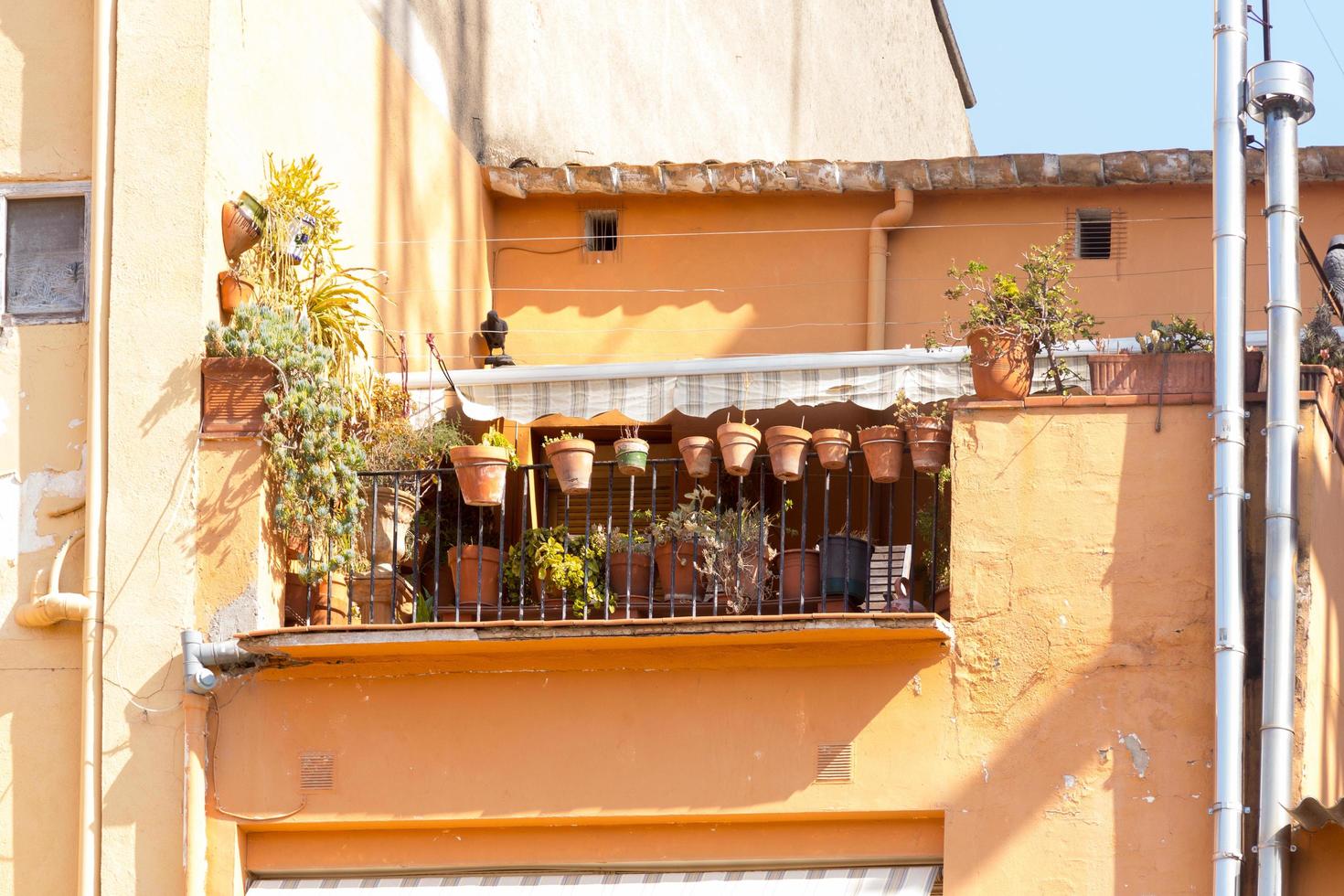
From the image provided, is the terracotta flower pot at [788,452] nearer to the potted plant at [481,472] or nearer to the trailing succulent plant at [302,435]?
the potted plant at [481,472]

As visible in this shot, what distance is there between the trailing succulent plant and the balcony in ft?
0.59

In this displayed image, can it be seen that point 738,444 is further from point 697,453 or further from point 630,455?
point 630,455

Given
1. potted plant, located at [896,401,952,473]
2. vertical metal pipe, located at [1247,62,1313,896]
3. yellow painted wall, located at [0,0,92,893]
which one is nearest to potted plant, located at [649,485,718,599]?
potted plant, located at [896,401,952,473]

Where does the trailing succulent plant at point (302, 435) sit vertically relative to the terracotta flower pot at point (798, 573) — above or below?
above

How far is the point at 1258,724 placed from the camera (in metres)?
8.88

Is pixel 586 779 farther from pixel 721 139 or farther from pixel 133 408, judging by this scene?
pixel 721 139

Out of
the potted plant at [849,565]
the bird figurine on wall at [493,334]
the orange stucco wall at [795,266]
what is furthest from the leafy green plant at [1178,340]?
the bird figurine on wall at [493,334]

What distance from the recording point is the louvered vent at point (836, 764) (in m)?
9.20

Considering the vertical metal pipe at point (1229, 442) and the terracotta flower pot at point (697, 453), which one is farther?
the terracotta flower pot at point (697, 453)

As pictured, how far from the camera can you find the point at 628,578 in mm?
9648

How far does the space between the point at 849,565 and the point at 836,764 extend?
117 cm

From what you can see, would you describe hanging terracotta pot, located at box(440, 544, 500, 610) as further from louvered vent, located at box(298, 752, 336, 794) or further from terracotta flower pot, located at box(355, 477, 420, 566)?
louvered vent, located at box(298, 752, 336, 794)

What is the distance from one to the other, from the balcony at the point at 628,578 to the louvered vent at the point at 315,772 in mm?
525

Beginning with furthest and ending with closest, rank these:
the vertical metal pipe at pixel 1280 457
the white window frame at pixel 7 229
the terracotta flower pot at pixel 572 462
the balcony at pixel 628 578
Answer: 1. the terracotta flower pot at pixel 572 462
2. the white window frame at pixel 7 229
3. the balcony at pixel 628 578
4. the vertical metal pipe at pixel 1280 457
